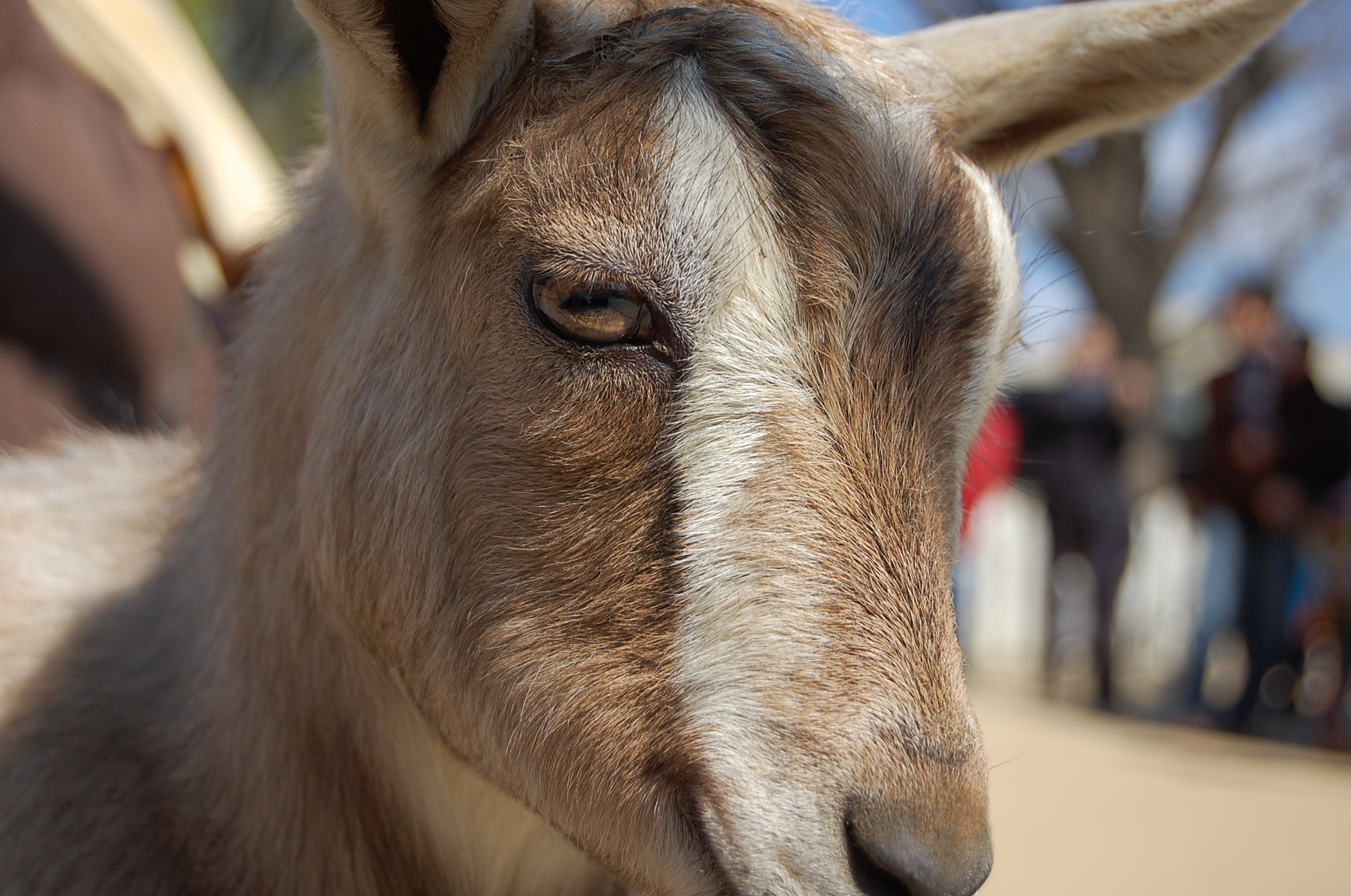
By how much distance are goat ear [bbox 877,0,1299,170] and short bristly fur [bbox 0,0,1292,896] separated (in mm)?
17

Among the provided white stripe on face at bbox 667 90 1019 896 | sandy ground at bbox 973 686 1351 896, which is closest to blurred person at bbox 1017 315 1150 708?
sandy ground at bbox 973 686 1351 896

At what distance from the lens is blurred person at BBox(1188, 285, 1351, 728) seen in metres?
8.43

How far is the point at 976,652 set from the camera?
12.5m

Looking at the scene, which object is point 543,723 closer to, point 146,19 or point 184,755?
point 184,755

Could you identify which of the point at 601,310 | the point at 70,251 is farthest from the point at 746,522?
the point at 70,251

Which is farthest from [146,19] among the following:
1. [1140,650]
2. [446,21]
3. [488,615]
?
[1140,650]

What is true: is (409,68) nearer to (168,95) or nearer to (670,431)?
(670,431)

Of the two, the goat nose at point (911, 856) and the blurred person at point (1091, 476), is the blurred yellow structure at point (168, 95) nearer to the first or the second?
the goat nose at point (911, 856)

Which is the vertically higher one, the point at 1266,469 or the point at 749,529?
the point at 1266,469

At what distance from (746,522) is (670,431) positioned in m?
0.19

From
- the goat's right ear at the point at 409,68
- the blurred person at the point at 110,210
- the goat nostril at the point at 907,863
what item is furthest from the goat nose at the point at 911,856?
the blurred person at the point at 110,210

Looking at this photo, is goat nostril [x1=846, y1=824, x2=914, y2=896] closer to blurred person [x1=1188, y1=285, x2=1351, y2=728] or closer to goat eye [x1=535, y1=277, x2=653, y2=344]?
goat eye [x1=535, y1=277, x2=653, y2=344]

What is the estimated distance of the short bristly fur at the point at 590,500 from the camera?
5.55 ft

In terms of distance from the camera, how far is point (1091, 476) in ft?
33.0
